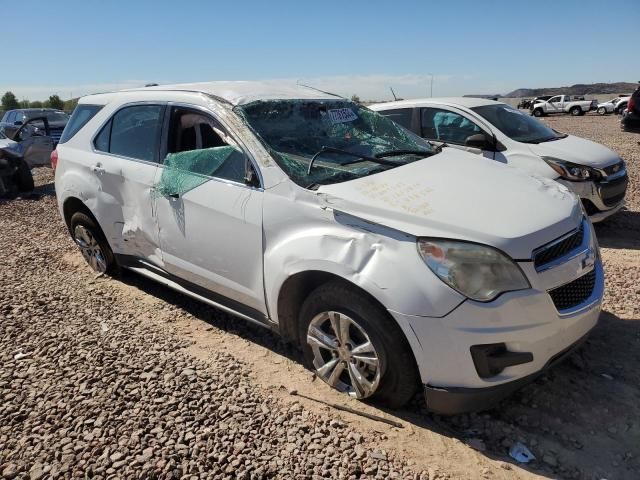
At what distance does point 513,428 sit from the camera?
267 centimetres

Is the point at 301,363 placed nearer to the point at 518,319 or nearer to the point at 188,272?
the point at 188,272

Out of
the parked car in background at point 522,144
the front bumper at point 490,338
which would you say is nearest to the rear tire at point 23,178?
the parked car in background at point 522,144

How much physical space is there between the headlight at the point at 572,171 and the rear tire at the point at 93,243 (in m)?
4.84

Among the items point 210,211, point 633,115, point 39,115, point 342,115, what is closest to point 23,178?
point 39,115

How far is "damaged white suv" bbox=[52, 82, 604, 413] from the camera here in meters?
2.38

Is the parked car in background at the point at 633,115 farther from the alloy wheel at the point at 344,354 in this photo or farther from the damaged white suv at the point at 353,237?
the alloy wheel at the point at 344,354

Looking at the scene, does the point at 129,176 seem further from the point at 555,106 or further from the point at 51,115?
the point at 555,106

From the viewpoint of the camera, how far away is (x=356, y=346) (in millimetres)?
2727

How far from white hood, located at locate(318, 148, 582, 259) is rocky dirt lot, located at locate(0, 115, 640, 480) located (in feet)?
3.29

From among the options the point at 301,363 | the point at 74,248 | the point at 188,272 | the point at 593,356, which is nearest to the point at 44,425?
the point at 188,272

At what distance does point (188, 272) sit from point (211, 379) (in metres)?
0.86

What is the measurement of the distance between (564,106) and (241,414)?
3965 centimetres

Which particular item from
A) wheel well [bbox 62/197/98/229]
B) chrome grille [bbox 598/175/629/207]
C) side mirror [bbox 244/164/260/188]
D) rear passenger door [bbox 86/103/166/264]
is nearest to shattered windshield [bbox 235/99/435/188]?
side mirror [bbox 244/164/260/188]

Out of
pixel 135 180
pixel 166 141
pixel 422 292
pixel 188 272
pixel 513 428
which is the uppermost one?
pixel 166 141
